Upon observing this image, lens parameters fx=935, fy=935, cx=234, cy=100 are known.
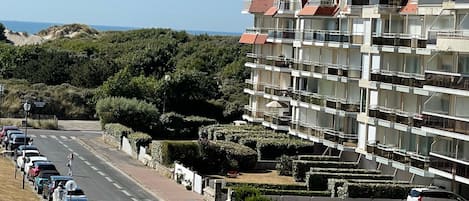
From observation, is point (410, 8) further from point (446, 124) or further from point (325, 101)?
point (325, 101)

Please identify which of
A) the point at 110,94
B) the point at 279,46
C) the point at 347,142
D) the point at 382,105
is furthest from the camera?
the point at 110,94

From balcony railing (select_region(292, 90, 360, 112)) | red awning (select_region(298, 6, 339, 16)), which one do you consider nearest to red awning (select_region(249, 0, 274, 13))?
red awning (select_region(298, 6, 339, 16))

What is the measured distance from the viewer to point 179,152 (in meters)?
60.3

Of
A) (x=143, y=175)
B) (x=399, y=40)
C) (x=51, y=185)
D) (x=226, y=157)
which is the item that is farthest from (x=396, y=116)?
(x=51, y=185)

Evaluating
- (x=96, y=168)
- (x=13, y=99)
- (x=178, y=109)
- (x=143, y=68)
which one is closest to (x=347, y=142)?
(x=96, y=168)

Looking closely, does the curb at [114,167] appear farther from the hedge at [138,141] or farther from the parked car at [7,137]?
the parked car at [7,137]

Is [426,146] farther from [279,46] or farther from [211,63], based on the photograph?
[211,63]

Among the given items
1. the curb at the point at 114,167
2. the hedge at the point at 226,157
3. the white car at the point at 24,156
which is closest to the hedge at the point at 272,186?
the curb at the point at 114,167

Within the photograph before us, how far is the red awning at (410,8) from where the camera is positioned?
5166 centimetres

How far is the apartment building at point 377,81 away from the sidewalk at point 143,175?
1047 centimetres

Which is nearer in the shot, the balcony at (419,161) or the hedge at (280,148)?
the balcony at (419,161)

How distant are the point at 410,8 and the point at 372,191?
10999mm

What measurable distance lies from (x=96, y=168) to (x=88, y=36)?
385ft

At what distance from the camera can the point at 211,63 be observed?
413ft
